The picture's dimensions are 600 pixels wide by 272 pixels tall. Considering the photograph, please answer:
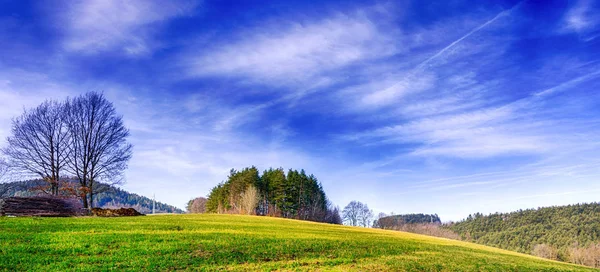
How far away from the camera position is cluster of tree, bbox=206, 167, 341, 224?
90.2 meters

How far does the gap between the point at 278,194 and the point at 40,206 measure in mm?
64017

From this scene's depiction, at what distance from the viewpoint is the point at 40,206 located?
30.1 m

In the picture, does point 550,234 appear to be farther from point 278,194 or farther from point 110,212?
point 110,212

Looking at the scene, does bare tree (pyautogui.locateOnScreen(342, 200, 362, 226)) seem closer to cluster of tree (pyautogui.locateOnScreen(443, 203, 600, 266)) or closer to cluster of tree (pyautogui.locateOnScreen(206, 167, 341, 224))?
cluster of tree (pyautogui.locateOnScreen(206, 167, 341, 224))

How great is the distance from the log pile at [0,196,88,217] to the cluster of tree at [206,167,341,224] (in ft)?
173

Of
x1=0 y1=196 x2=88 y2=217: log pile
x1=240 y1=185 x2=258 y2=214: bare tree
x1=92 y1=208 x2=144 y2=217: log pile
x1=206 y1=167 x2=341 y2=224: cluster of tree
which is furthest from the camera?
x1=206 y1=167 x2=341 y2=224: cluster of tree

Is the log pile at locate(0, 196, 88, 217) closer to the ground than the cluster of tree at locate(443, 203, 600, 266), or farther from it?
farther from it

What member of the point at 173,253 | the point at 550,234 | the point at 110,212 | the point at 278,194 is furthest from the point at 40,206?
the point at 550,234

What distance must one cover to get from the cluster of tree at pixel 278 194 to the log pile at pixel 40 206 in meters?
52.7

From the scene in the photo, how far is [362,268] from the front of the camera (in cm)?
1603

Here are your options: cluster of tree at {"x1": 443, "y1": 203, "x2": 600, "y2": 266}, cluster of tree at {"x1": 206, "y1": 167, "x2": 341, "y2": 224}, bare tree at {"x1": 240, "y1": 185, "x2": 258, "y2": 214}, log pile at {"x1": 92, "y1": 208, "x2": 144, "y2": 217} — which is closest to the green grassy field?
log pile at {"x1": 92, "y1": 208, "x2": 144, "y2": 217}

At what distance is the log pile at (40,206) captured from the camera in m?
28.6

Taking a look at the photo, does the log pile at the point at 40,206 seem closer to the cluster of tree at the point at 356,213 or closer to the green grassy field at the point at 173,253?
the green grassy field at the point at 173,253

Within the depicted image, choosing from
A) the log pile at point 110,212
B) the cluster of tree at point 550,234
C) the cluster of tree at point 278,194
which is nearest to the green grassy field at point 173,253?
the log pile at point 110,212
